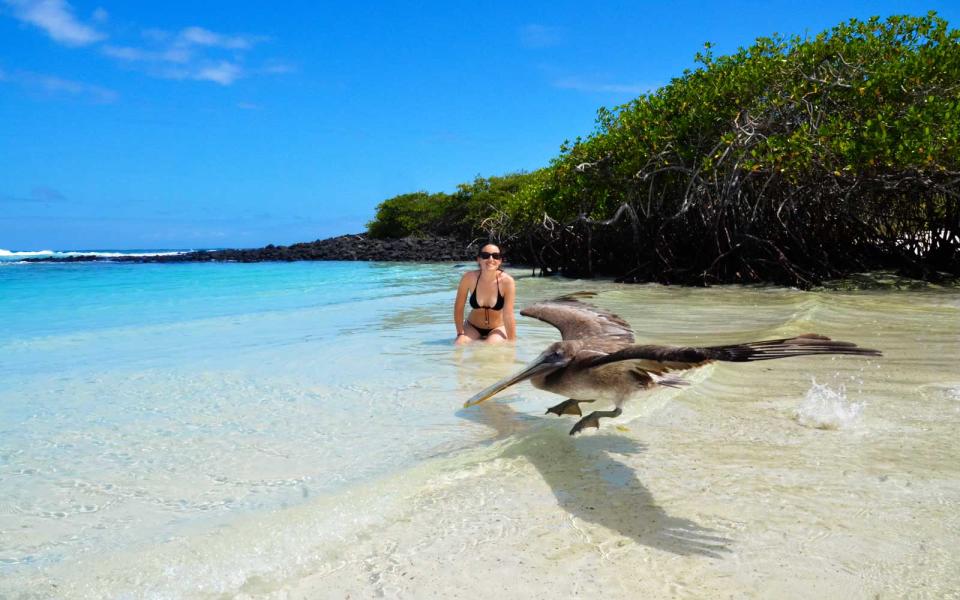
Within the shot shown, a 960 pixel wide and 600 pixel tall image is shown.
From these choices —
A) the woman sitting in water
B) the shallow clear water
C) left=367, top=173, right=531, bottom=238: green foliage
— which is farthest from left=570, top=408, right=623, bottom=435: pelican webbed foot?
left=367, top=173, right=531, bottom=238: green foliage

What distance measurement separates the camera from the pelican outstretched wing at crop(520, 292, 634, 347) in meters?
4.38

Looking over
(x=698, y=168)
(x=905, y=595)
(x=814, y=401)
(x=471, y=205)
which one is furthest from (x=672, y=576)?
(x=471, y=205)

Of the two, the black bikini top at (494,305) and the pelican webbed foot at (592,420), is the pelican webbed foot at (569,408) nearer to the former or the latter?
the pelican webbed foot at (592,420)

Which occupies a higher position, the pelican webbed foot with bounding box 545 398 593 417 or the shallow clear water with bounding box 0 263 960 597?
the pelican webbed foot with bounding box 545 398 593 417

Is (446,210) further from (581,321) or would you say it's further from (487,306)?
(581,321)

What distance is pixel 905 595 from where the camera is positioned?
2.14 metres

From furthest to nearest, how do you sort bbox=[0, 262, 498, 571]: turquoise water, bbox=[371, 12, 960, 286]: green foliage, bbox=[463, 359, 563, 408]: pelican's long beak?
bbox=[371, 12, 960, 286]: green foliage < bbox=[463, 359, 563, 408]: pelican's long beak < bbox=[0, 262, 498, 571]: turquoise water

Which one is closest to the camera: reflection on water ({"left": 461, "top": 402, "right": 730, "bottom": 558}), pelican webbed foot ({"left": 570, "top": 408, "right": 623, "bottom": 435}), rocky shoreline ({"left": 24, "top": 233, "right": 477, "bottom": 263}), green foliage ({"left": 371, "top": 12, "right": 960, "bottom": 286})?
reflection on water ({"left": 461, "top": 402, "right": 730, "bottom": 558})

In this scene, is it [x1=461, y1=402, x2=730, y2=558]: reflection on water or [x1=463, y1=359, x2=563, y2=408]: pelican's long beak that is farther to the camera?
[x1=463, y1=359, x2=563, y2=408]: pelican's long beak

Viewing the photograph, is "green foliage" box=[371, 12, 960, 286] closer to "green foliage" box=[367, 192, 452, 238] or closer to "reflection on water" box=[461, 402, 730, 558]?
"reflection on water" box=[461, 402, 730, 558]

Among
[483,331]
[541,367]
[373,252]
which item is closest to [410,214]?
[373,252]

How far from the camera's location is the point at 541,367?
3.49 m

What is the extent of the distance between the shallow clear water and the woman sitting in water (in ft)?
1.50

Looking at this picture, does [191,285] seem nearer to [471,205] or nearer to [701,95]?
[701,95]
